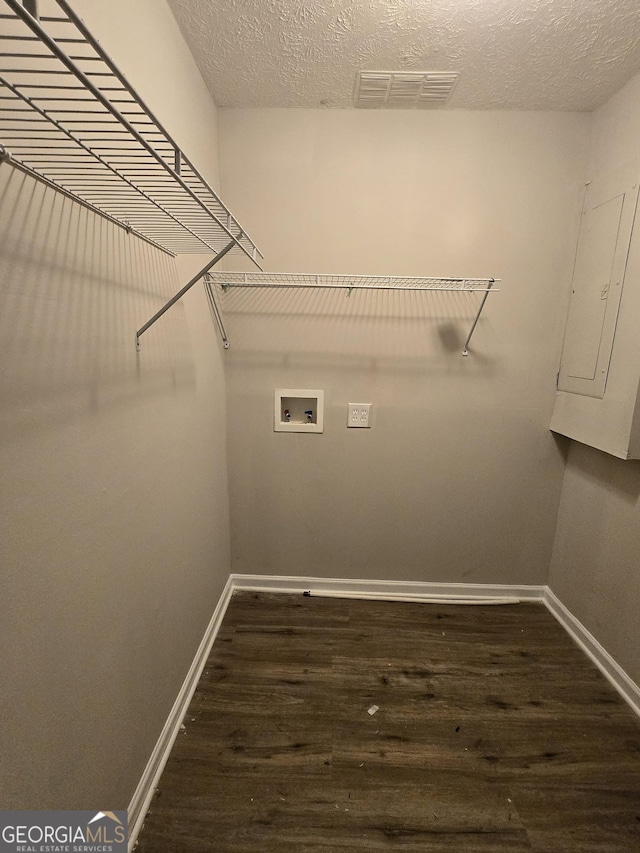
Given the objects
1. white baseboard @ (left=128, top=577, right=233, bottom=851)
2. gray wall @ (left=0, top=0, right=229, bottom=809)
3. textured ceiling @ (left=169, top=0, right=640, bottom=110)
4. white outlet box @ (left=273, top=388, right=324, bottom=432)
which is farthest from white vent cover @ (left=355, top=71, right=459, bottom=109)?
white baseboard @ (left=128, top=577, right=233, bottom=851)

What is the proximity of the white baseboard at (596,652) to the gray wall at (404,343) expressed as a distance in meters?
0.16

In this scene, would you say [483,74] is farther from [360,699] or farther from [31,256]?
[360,699]

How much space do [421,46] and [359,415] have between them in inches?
56.4

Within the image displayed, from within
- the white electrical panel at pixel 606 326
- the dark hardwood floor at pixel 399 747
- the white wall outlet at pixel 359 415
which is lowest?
the dark hardwood floor at pixel 399 747

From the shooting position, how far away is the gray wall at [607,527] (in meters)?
1.47

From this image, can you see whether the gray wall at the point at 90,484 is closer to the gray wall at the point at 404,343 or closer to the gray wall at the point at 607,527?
the gray wall at the point at 404,343

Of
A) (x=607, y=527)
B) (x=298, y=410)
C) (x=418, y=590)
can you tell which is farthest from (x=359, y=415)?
(x=607, y=527)

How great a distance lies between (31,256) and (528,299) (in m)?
1.93

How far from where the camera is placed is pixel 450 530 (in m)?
1.99

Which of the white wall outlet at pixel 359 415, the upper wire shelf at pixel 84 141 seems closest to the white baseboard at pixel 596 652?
the white wall outlet at pixel 359 415

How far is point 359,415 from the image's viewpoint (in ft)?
6.19

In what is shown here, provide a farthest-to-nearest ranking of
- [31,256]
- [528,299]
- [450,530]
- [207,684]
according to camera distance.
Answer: [450,530] < [528,299] < [207,684] < [31,256]

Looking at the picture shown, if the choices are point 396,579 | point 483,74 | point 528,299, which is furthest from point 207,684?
point 483,74

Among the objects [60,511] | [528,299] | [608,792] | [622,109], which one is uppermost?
[622,109]
